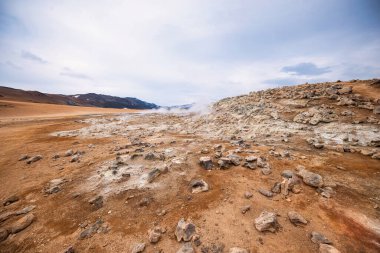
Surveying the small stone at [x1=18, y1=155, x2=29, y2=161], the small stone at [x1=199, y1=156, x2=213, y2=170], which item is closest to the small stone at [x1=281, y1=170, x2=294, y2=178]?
the small stone at [x1=199, y1=156, x2=213, y2=170]

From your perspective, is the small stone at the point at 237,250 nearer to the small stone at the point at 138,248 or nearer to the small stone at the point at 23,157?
the small stone at the point at 138,248

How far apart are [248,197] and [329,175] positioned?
3.41 meters

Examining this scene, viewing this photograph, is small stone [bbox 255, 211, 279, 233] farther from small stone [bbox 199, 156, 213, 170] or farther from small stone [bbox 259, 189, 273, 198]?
small stone [bbox 199, 156, 213, 170]

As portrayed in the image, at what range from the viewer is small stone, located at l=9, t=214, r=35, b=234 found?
5.03m

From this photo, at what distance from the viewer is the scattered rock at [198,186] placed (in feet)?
20.8

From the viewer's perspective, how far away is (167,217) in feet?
17.3

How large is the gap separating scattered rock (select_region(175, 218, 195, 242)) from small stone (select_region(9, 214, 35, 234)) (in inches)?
171

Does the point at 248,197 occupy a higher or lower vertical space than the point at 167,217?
higher

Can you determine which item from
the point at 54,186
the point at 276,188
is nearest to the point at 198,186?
the point at 276,188

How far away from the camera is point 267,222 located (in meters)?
4.64

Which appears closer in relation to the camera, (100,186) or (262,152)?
(100,186)

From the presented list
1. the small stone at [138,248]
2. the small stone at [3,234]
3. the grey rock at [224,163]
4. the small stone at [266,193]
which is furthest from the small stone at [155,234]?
the small stone at [3,234]

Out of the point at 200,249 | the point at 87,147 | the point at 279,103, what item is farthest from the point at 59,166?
the point at 279,103

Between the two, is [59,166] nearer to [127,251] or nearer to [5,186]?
[5,186]
